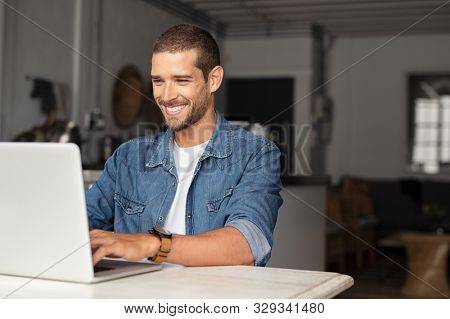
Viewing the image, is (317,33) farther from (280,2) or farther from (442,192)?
(442,192)

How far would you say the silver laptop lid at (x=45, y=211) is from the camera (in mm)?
1012

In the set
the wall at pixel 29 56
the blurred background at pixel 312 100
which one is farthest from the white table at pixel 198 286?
the wall at pixel 29 56

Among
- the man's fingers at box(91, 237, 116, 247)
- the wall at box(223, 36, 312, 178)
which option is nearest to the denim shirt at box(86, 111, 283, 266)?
the man's fingers at box(91, 237, 116, 247)

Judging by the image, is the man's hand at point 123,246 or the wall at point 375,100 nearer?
the man's hand at point 123,246

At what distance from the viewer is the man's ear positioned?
1.63 metres

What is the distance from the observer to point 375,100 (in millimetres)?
8852

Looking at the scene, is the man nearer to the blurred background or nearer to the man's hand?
the man's hand

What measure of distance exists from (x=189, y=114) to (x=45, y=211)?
611 millimetres

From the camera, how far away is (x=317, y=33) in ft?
28.3

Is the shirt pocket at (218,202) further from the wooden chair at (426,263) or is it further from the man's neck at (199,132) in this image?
the wooden chair at (426,263)

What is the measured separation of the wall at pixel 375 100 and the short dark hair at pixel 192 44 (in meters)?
7.36

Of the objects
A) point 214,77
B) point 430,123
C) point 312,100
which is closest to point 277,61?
point 312,100

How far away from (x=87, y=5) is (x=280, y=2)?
2.32m

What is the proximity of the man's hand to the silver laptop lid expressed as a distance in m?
0.08
